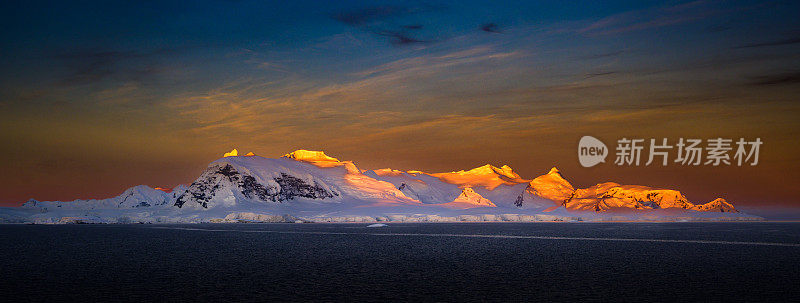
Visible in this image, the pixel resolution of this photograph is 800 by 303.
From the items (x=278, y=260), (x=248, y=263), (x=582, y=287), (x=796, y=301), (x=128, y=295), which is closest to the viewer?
(x=796, y=301)

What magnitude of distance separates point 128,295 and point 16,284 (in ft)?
27.1

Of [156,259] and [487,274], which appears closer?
[487,274]

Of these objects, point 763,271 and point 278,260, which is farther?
point 278,260

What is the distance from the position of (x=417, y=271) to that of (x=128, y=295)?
17362mm

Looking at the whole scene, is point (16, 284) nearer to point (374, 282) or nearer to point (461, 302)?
point (374, 282)

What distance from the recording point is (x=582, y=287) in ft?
98.2

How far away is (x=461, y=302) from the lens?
81.2 ft

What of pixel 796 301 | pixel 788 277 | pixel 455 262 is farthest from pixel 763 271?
pixel 455 262

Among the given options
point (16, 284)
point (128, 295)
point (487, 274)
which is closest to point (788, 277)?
point (487, 274)

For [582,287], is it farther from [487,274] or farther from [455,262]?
[455,262]

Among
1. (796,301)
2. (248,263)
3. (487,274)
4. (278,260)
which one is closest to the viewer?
(796,301)

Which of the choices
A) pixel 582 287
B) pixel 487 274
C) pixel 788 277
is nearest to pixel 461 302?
pixel 582 287

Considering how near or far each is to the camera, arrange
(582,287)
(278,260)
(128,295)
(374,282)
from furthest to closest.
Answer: (278,260) → (374,282) → (582,287) → (128,295)

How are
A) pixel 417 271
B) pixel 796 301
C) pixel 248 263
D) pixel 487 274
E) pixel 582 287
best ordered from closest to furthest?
1. pixel 796 301
2. pixel 582 287
3. pixel 487 274
4. pixel 417 271
5. pixel 248 263
